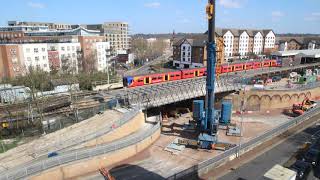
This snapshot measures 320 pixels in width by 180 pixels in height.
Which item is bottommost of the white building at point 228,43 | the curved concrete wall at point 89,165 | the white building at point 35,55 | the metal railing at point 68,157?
the curved concrete wall at point 89,165

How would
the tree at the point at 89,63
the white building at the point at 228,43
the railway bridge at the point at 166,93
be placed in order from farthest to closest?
the white building at the point at 228,43 → the tree at the point at 89,63 → the railway bridge at the point at 166,93

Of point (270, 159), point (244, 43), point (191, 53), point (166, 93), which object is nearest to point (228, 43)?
point (244, 43)

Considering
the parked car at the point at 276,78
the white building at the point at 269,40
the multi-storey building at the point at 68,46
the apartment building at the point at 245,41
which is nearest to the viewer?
the parked car at the point at 276,78

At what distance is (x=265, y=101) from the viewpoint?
1576 inches

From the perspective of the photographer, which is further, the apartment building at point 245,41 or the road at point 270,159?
the apartment building at point 245,41

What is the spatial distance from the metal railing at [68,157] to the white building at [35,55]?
4187 cm

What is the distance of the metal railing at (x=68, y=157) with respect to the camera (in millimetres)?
16422

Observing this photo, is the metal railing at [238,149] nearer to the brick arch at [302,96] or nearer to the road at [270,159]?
the road at [270,159]

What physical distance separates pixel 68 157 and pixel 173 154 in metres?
9.24

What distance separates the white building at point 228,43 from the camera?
8988cm

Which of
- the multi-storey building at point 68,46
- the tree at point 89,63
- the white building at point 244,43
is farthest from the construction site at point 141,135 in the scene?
the white building at point 244,43

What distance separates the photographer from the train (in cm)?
3878

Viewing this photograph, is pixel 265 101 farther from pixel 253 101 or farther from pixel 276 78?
pixel 276 78

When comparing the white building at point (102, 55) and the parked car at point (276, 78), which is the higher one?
the white building at point (102, 55)
